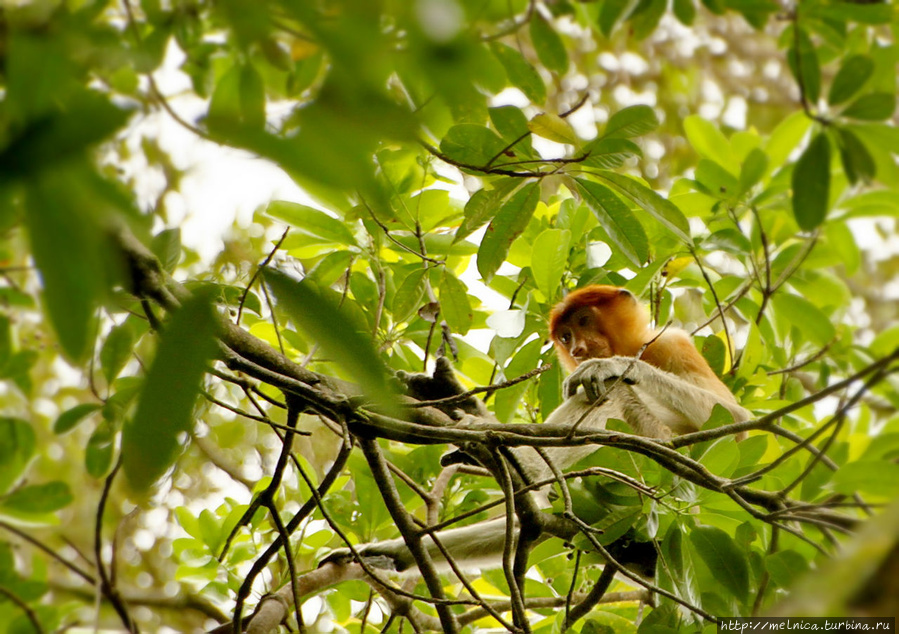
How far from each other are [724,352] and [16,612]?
306cm

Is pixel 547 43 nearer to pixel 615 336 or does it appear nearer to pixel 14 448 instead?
pixel 14 448

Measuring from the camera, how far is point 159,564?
273 inches

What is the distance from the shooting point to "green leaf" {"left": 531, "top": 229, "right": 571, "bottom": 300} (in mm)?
2740

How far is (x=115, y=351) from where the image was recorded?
175cm

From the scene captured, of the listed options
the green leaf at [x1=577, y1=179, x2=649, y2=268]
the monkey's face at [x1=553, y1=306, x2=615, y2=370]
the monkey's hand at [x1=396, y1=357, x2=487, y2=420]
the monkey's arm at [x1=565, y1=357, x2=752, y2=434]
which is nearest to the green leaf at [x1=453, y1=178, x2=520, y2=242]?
the green leaf at [x1=577, y1=179, x2=649, y2=268]

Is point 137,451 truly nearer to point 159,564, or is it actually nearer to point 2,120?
point 2,120

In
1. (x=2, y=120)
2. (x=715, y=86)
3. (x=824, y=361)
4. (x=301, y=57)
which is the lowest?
(x=824, y=361)

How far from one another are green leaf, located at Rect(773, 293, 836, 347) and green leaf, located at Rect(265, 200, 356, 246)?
151cm

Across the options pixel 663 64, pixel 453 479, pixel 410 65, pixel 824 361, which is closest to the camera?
pixel 410 65

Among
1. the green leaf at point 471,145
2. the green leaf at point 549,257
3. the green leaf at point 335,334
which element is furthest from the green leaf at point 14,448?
the green leaf at point 549,257

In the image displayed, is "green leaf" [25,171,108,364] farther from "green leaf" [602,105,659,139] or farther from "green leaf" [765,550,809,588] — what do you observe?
"green leaf" [765,550,809,588]

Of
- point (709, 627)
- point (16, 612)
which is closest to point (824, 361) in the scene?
point (709, 627)

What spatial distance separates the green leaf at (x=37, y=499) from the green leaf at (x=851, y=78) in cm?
147

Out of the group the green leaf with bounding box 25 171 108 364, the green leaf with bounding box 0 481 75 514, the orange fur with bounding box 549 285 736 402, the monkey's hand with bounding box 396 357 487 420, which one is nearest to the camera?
the green leaf with bounding box 25 171 108 364
